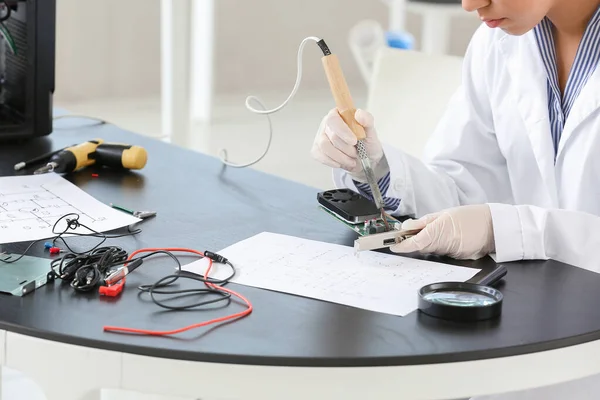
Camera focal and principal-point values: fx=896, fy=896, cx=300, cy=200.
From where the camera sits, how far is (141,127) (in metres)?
Result: 4.61

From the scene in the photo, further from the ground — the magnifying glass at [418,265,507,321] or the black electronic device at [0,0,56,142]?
the black electronic device at [0,0,56,142]

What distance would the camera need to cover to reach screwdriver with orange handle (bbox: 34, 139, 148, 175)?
1.57m

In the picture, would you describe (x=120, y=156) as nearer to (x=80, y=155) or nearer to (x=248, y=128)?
(x=80, y=155)

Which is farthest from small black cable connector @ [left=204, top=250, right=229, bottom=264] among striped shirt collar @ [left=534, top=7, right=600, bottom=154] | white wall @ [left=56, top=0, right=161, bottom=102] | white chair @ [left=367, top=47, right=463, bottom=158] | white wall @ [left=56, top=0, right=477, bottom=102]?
white wall @ [left=56, top=0, right=161, bottom=102]

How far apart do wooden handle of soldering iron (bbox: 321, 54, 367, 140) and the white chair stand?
727 mm

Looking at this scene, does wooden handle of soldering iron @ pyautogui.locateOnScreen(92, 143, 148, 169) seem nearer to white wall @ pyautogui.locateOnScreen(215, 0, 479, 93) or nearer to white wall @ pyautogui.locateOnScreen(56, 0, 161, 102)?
white wall @ pyautogui.locateOnScreen(56, 0, 161, 102)

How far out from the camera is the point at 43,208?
1350 millimetres

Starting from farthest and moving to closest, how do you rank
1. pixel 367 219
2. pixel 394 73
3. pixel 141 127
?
pixel 141 127, pixel 394 73, pixel 367 219

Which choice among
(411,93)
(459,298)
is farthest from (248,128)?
(459,298)

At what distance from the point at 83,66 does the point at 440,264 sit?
4162mm

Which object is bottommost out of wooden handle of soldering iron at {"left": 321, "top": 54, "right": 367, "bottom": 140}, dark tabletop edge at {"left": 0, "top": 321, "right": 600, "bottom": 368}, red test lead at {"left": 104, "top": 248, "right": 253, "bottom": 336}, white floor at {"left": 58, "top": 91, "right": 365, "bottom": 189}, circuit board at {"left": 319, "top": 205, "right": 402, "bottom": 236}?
white floor at {"left": 58, "top": 91, "right": 365, "bottom": 189}

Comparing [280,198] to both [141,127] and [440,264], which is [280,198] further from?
[141,127]

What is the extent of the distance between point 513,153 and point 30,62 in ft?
3.15

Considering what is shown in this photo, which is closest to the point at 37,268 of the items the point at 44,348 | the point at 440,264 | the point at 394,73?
the point at 44,348
